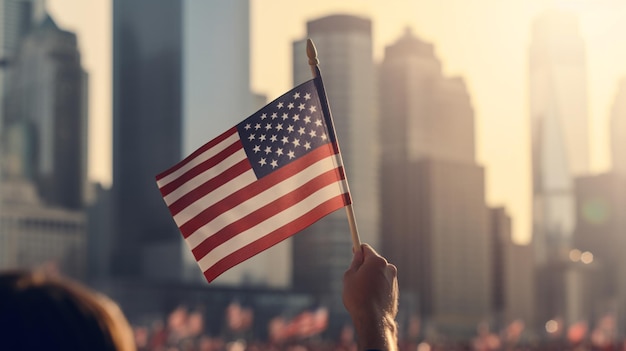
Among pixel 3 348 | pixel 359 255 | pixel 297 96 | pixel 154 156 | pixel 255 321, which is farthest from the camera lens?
pixel 154 156

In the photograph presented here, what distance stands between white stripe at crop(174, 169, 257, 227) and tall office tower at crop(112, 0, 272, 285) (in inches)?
7003

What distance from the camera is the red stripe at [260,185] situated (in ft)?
25.8

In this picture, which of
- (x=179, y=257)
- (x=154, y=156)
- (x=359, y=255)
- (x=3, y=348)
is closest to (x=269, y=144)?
(x=359, y=255)

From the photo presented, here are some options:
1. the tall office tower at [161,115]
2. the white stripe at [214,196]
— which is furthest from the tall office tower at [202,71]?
the white stripe at [214,196]

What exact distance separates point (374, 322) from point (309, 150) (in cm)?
430

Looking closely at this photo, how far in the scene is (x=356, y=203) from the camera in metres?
198

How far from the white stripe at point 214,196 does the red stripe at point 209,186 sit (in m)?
0.02

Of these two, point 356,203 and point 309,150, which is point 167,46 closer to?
point 356,203

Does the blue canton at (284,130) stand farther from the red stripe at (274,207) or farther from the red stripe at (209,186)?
the red stripe at (274,207)

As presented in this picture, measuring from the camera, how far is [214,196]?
7.89 metres

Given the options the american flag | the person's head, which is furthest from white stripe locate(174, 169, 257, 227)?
the person's head

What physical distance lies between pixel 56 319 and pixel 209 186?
5.56 meters

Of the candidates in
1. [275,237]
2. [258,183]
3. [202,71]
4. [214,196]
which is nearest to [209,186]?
[214,196]

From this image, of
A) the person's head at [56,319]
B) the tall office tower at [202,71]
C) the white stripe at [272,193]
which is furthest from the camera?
the tall office tower at [202,71]
